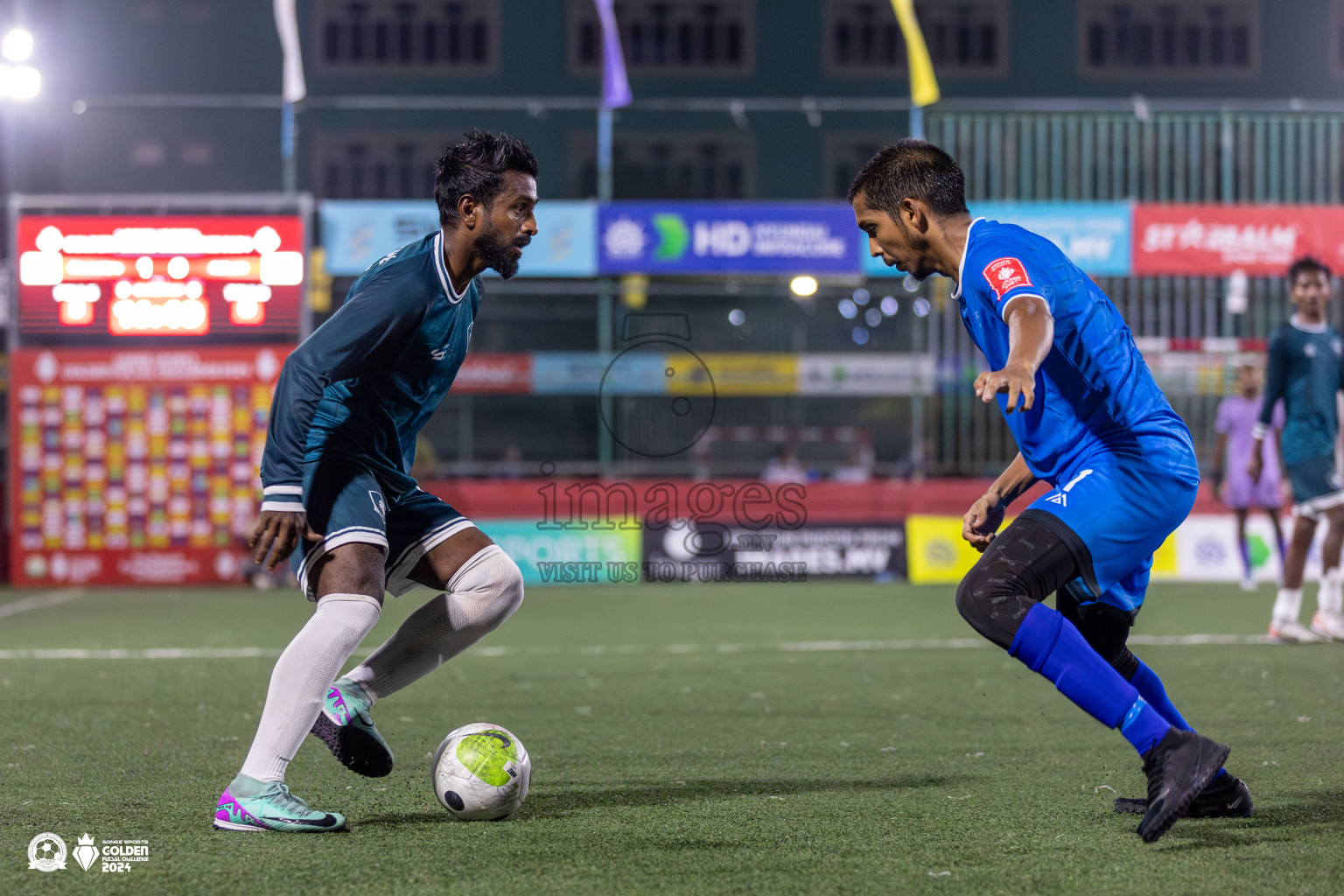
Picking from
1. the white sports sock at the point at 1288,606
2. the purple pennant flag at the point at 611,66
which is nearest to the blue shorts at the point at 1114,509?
the white sports sock at the point at 1288,606

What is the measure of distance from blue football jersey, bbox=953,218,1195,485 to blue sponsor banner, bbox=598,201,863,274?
11659mm

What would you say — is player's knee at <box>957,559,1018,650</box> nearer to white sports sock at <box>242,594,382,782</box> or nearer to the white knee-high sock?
the white knee-high sock

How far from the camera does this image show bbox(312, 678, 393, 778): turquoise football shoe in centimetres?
415

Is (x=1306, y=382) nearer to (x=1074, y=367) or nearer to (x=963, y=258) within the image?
(x=1074, y=367)

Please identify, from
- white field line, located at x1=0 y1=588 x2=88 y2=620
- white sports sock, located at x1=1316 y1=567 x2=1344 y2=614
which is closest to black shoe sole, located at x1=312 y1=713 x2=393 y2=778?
white sports sock, located at x1=1316 y1=567 x2=1344 y2=614

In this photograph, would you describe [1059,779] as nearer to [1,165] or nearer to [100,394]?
[100,394]

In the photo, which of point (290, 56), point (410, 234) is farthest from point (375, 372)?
point (290, 56)

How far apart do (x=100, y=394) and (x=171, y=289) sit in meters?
1.76

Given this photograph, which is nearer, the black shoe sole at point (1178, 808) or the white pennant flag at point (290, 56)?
the black shoe sole at point (1178, 808)

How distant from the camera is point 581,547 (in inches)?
596

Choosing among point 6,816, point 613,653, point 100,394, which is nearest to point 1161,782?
point 6,816

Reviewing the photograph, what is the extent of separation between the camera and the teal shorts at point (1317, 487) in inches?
345

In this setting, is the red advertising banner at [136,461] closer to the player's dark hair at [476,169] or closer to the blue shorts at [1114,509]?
the player's dark hair at [476,169]

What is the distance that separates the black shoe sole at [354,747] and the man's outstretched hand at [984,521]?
190 cm
